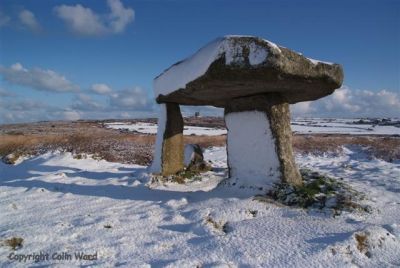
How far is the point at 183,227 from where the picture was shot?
17.6 feet

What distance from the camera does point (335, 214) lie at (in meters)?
5.83

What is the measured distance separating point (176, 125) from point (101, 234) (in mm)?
4859

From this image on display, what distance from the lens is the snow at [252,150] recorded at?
23.6ft

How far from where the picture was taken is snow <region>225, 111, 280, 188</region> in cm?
718

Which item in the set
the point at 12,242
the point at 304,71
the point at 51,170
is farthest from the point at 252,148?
the point at 51,170

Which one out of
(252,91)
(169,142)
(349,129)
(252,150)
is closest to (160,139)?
(169,142)

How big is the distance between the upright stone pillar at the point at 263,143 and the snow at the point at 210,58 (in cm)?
142

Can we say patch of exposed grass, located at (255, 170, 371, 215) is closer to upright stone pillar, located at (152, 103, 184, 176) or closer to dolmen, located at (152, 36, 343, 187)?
dolmen, located at (152, 36, 343, 187)

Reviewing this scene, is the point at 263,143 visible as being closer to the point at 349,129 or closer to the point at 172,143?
the point at 172,143

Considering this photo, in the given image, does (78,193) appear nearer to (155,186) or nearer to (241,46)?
(155,186)

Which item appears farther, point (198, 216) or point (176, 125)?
point (176, 125)

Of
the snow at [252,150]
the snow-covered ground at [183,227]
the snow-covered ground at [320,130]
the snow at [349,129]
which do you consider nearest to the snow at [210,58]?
the snow at [252,150]

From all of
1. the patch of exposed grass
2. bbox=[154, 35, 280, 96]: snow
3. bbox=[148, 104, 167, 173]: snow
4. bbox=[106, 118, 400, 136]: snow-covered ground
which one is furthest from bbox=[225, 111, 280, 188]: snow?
bbox=[106, 118, 400, 136]: snow-covered ground

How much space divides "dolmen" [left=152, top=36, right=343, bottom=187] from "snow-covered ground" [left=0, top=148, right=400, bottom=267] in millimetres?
862
